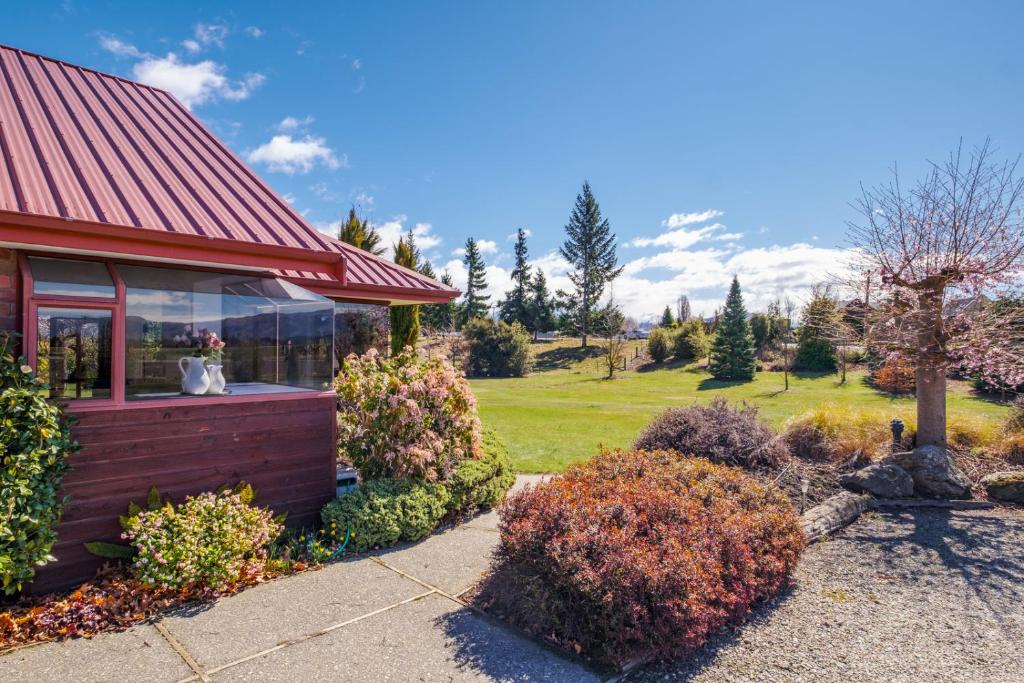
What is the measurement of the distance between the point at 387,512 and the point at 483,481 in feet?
4.87

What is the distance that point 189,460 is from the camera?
4266 millimetres

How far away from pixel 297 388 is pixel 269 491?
1.02 metres

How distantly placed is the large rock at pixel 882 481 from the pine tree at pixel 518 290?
4131 cm

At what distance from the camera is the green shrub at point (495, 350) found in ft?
101

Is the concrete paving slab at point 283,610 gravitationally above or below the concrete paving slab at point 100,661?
below

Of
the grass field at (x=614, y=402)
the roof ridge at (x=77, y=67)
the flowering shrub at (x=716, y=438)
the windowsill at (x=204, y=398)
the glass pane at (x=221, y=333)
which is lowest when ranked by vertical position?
the grass field at (x=614, y=402)

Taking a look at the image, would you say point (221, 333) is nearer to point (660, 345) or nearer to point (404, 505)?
point (404, 505)

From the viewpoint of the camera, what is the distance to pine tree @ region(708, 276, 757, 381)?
86.3 ft

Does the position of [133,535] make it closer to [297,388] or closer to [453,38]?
[297,388]

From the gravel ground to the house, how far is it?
381cm

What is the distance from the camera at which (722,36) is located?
27.8 feet

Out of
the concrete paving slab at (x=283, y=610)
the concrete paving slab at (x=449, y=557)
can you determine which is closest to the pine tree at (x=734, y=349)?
the concrete paving slab at (x=449, y=557)

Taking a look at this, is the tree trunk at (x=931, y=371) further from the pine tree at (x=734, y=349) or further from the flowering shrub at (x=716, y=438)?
the pine tree at (x=734, y=349)

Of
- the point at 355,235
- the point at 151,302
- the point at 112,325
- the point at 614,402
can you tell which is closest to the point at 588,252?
the point at 614,402
